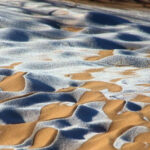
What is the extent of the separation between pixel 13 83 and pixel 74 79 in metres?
0.34

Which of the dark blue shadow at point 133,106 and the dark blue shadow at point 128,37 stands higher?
the dark blue shadow at point 133,106

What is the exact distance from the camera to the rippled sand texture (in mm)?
1791

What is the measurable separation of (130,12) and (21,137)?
2.89 metres

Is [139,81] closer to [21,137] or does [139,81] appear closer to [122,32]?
[21,137]

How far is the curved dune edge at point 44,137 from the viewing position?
5.65 feet

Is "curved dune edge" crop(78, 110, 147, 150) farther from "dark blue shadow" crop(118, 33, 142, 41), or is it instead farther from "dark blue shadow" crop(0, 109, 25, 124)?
"dark blue shadow" crop(118, 33, 142, 41)

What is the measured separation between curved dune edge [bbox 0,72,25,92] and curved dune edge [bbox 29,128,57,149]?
1.72 feet

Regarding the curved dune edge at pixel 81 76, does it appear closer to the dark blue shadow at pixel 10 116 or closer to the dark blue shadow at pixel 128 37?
the dark blue shadow at pixel 10 116

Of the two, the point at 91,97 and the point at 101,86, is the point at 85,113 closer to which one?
the point at 91,97

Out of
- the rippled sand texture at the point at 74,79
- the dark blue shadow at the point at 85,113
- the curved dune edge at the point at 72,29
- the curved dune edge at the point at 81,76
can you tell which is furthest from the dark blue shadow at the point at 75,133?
the curved dune edge at the point at 72,29

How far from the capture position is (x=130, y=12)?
4.48 meters

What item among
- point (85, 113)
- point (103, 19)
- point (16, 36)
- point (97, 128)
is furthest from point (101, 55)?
point (97, 128)

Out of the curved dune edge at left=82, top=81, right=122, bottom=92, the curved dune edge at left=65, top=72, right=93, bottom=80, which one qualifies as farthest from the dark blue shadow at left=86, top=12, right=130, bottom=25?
the curved dune edge at left=82, top=81, right=122, bottom=92

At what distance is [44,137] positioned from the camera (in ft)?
5.84
